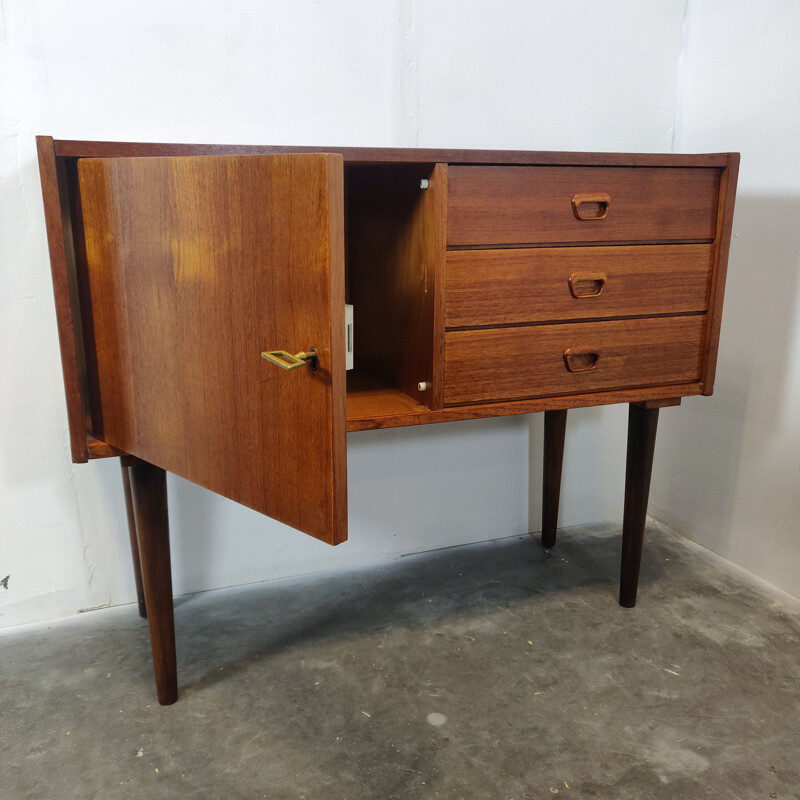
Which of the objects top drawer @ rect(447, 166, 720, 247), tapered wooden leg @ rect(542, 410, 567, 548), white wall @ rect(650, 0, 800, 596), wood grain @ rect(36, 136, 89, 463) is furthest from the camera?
tapered wooden leg @ rect(542, 410, 567, 548)

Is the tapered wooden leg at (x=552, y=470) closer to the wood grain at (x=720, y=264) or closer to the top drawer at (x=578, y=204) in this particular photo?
the wood grain at (x=720, y=264)

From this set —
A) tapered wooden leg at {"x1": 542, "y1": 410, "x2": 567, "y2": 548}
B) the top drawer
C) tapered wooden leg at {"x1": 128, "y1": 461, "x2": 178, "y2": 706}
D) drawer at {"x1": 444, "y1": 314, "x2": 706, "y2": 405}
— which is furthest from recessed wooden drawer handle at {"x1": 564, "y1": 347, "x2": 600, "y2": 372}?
tapered wooden leg at {"x1": 128, "y1": 461, "x2": 178, "y2": 706}

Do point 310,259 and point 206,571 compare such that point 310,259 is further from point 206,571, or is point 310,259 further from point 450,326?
point 206,571

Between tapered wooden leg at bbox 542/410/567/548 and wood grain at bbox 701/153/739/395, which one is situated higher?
wood grain at bbox 701/153/739/395

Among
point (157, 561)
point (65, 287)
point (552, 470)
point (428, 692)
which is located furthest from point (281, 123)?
point (428, 692)

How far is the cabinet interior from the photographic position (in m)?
1.25

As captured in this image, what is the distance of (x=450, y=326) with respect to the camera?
127 cm

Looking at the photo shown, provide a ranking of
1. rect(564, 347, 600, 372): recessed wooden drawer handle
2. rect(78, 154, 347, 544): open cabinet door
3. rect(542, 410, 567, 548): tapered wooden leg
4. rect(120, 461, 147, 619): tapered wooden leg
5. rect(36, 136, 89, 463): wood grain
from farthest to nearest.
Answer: rect(542, 410, 567, 548): tapered wooden leg < rect(120, 461, 147, 619): tapered wooden leg < rect(564, 347, 600, 372): recessed wooden drawer handle < rect(36, 136, 89, 463): wood grain < rect(78, 154, 347, 544): open cabinet door

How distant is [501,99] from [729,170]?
59cm

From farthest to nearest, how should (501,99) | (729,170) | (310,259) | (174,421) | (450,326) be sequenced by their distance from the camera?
(501,99)
(729,170)
(450,326)
(174,421)
(310,259)

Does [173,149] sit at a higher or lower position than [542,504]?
higher

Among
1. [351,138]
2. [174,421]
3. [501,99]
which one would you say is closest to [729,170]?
[501,99]

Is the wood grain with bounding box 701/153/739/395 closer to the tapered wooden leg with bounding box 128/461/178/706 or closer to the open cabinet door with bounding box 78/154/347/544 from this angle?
the open cabinet door with bounding box 78/154/347/544

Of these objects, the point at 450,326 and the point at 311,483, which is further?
the point at 450,326
